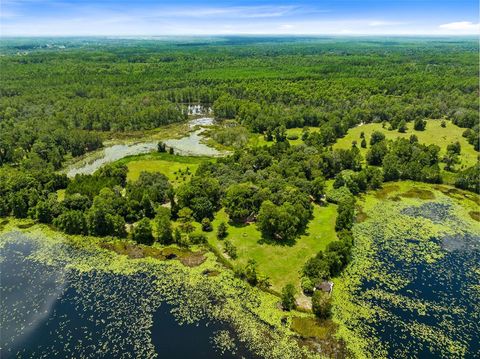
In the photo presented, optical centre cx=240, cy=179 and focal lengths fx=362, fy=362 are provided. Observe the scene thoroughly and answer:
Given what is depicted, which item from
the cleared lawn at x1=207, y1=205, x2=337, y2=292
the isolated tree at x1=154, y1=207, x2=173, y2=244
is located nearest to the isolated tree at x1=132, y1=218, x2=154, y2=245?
the isolated tree at x1=154, y1=207, x2=173, y2=244

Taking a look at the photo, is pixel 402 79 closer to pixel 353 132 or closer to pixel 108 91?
pixel 353 132

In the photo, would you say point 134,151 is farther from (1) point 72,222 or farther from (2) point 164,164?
(1) point 72,222

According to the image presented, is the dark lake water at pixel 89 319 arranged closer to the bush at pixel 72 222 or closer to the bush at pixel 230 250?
Answer: the bush at pixel 72 222

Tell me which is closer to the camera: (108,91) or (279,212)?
(279,212)

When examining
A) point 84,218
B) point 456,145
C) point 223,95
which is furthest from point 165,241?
point 223,95

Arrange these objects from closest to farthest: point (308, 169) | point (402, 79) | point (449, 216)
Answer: point (449, 216) → point (308, 169) → point (402, 79)

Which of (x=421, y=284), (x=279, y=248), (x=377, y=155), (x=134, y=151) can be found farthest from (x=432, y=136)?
(x=134, y=151)

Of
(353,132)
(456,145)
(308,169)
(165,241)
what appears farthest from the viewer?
(353,132)
